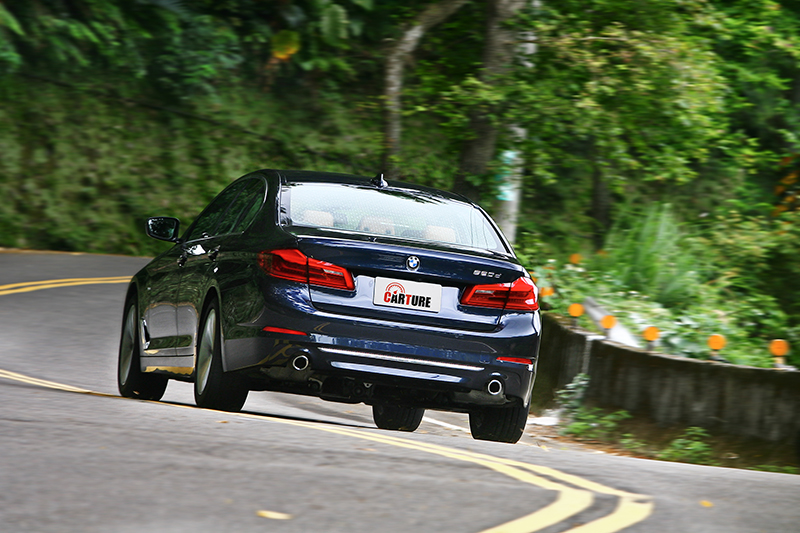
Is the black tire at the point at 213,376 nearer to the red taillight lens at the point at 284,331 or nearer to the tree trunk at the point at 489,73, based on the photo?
the red taillight lens at the point at 284,331

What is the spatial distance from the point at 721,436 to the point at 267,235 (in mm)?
4310

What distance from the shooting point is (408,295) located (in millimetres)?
6746

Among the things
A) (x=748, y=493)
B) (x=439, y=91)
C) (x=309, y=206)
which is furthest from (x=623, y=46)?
(x=748, y=493)

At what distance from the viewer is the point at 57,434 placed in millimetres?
5695

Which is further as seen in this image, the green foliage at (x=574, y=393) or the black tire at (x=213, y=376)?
the green foliage at (x=574, y=393)

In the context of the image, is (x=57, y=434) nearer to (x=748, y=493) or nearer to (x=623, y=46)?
(x=748, y=493)

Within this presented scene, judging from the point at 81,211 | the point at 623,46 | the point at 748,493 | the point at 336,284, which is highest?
the point at 623,46

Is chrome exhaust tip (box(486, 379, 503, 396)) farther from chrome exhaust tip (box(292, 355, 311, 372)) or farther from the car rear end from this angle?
chrome exhaust tip (box(292, 355, 311, 372))

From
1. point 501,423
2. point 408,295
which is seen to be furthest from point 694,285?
point 408,295

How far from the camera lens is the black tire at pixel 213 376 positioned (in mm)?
7062

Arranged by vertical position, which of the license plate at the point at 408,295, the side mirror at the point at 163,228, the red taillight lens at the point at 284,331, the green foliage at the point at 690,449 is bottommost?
the green foliage at the point at 690,449

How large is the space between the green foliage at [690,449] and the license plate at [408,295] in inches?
127

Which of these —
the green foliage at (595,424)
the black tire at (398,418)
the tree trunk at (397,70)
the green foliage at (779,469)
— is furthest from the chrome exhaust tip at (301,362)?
the tree trunk at (397,70)

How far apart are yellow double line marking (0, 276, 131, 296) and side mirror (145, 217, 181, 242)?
7.17 m
